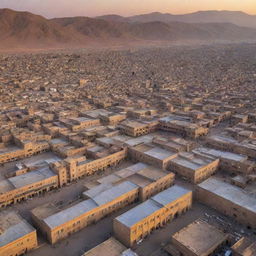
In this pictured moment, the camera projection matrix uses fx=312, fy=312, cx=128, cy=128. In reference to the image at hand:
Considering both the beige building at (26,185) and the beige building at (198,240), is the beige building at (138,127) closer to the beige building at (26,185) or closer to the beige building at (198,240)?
the beige building at (26,185)

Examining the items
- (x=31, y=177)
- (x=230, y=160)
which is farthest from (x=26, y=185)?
(x=230, y=160)

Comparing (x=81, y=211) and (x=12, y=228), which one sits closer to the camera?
(x=12, y=228)

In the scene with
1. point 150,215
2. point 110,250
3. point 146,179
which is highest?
point 150,215

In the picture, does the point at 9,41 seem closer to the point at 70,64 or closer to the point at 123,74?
the point at 70,64

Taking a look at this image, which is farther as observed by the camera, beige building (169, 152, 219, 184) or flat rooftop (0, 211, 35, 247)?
beige building (169, 152, 219, 184)

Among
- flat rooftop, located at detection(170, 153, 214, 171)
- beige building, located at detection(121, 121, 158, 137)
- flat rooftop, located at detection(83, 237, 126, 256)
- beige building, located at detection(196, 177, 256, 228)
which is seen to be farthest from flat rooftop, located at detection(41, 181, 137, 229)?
beige building, located at detection(121, 121, 158, 137)

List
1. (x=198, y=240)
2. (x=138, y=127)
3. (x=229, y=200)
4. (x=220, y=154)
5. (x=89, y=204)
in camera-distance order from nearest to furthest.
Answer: (x=198, y=240) → (x=89, y=204) → (x=229, y=200) → (x=220, y=154) → (x=138, y=127)

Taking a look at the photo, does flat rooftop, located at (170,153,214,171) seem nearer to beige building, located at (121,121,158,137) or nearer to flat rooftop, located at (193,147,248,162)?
flat rooftop, located at (193,147,248,162)

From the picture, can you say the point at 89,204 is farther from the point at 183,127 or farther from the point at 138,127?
the point at 183,127
